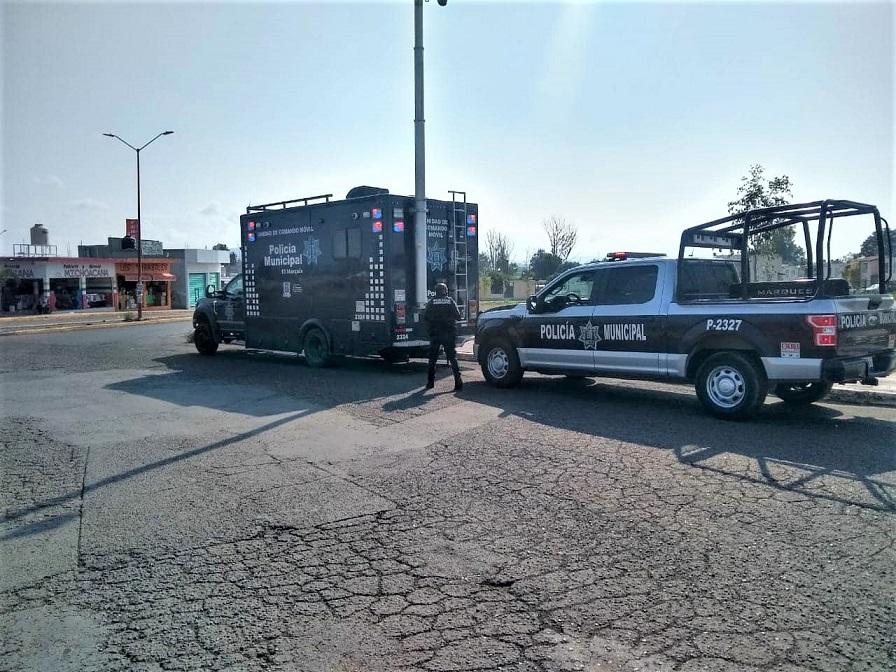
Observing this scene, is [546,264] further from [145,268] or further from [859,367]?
[859,367]

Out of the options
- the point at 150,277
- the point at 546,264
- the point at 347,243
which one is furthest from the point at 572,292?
the point at 150,277

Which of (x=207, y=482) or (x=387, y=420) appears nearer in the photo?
(x=207, y=482)

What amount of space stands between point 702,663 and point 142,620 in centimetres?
284

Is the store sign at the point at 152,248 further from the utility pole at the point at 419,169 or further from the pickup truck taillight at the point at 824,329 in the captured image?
A: the pickup truck taillight at the point at 824,329

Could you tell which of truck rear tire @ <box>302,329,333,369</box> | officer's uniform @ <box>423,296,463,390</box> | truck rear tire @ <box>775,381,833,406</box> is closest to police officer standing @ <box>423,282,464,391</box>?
officer's uniform @ <box>423,296,463,390</box>

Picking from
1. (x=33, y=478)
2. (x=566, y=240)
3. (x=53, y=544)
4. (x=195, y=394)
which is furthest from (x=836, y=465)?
(x=566, y=240)

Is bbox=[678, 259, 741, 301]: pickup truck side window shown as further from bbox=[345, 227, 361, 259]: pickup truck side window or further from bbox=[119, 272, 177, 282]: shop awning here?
bbox=[119, 272, 177, 282]: shop awning

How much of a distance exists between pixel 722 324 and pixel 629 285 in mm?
1638

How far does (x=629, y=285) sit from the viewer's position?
10047 millimetres

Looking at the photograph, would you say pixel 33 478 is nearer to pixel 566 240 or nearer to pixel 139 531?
pixel 139 531

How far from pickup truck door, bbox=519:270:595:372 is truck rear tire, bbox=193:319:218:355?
9.95 meters

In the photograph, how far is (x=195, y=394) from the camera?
465 inches

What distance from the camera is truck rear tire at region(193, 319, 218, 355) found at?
18.4 m

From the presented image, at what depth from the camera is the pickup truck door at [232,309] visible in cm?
1727
